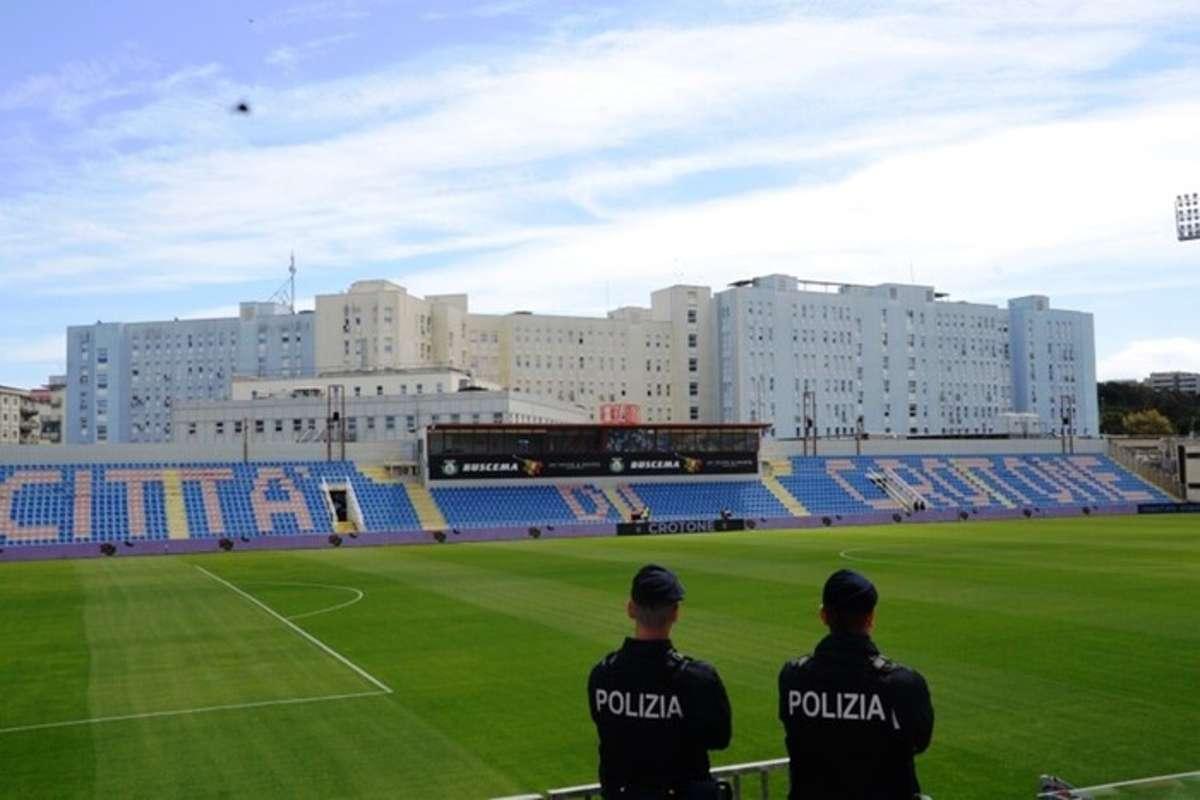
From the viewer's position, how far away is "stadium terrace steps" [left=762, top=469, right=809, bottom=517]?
73125 millimetres

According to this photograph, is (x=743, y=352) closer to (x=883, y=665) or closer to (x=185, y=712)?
(x=185, y=712)

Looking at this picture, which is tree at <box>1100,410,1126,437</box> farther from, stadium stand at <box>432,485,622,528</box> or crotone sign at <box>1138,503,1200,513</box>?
stadium stand at <box>432,485,622,528</box>

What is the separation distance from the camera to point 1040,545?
46.3m

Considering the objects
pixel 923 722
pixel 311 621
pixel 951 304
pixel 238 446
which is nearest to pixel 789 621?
pixel 311 621

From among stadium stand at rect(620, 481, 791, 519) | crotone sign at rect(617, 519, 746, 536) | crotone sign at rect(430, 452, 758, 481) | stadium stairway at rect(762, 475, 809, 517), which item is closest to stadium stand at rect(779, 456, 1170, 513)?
stadium stairway at rect(762, 475, 809, 517)

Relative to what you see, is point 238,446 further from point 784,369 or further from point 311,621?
point 784,369

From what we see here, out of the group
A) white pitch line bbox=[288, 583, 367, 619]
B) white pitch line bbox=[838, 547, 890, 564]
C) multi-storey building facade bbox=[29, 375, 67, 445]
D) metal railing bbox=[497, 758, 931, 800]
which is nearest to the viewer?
metal railing bbox=[497, 758, 931, 800]

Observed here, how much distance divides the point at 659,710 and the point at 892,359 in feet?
438

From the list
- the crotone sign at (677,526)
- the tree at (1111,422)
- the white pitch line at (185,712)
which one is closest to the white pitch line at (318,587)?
the white pitch line at (185,712)

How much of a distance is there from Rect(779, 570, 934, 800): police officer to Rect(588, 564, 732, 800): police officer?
42 cm

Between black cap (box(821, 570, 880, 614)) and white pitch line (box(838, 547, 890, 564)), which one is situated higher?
black cap (box(821, 570, 880, 614))

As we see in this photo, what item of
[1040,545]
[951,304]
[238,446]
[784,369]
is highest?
[951,304]

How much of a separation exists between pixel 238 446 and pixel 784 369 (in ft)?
241

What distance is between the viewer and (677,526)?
219 ft
